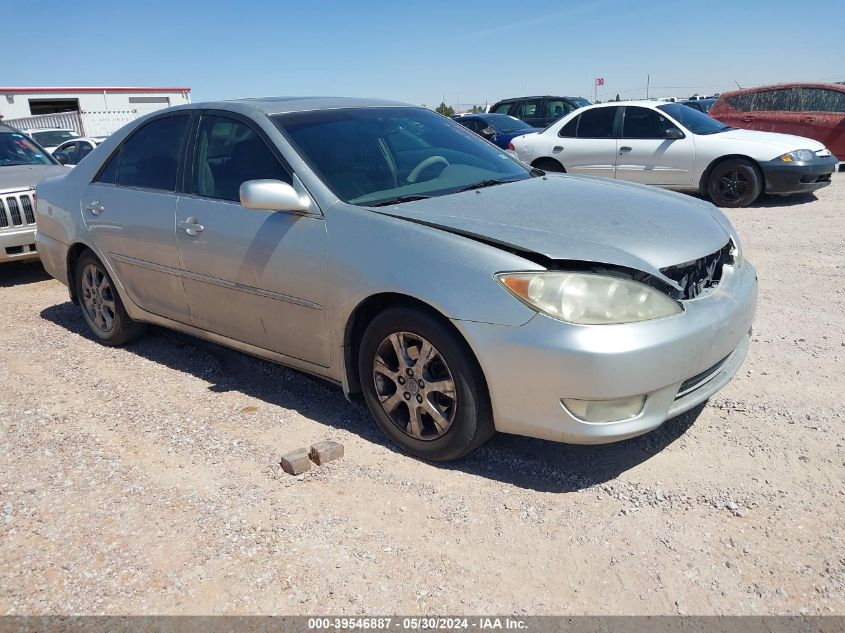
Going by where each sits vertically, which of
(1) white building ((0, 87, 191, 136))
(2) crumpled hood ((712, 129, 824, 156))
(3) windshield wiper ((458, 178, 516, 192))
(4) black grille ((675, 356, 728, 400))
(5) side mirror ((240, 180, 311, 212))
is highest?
(1) white building ((0, 87, 191, 136))

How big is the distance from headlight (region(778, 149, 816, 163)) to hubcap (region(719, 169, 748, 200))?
1.78ft

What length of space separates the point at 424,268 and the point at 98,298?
122 inches

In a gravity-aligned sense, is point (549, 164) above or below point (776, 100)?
below

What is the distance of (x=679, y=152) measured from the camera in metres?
9.95

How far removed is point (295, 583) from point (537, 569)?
2.82 ft

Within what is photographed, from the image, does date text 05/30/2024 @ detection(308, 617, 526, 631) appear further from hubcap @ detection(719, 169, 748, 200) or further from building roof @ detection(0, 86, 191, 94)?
building roof @ detection(0, 86, 191, 94)

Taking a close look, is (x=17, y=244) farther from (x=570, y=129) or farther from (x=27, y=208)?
(x=570, y=129)

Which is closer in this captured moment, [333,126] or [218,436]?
[218,436]

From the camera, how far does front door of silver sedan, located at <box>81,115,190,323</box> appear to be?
430 centimetres

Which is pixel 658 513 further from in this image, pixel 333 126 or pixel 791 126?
pixel 791 126

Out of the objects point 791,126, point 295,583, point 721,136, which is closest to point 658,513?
point 295,583

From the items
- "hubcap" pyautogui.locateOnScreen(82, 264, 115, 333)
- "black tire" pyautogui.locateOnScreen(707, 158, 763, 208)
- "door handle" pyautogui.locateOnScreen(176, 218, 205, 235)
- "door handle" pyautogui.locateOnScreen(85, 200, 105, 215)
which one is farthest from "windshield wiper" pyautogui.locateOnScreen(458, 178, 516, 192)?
"black tire" pyautogui.locateOnScreen(707, 158, 763, 208)

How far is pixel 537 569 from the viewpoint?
8.41ft

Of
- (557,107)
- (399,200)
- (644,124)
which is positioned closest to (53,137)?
(557,107)
